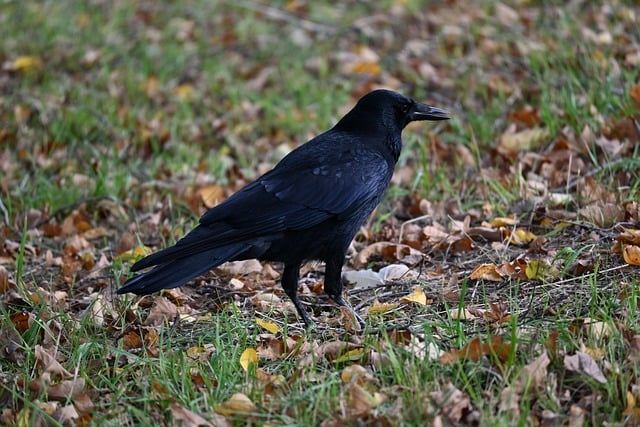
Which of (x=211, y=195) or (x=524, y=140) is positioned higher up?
(x=524, y=140)

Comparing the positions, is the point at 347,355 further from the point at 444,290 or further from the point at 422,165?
the point at 422,165

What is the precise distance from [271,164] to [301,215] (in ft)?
9.28

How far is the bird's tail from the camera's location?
12.1 feet

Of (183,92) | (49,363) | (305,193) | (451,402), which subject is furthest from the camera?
(183,92)

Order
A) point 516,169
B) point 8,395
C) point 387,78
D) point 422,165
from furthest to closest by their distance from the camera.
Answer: point 387,78, point 422,165, point 516,169, point 8,395

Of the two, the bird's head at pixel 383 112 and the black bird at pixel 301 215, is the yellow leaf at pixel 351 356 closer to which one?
the black bird at pixel 301 215

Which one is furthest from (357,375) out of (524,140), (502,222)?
(524,140)

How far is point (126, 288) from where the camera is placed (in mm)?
3666

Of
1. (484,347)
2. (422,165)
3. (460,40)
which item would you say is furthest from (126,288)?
(460,40)

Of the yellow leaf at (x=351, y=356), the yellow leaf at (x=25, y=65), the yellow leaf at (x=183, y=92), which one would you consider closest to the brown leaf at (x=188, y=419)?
the yellow leaf at (x=351, y=356)

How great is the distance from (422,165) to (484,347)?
9.37ft

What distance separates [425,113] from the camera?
492cm

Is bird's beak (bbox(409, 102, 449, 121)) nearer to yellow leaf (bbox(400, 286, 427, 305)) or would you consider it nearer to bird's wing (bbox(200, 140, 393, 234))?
bird's wing (bbox(200, 140, 393, 234))

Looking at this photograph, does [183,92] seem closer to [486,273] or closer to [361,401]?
[486,273]
